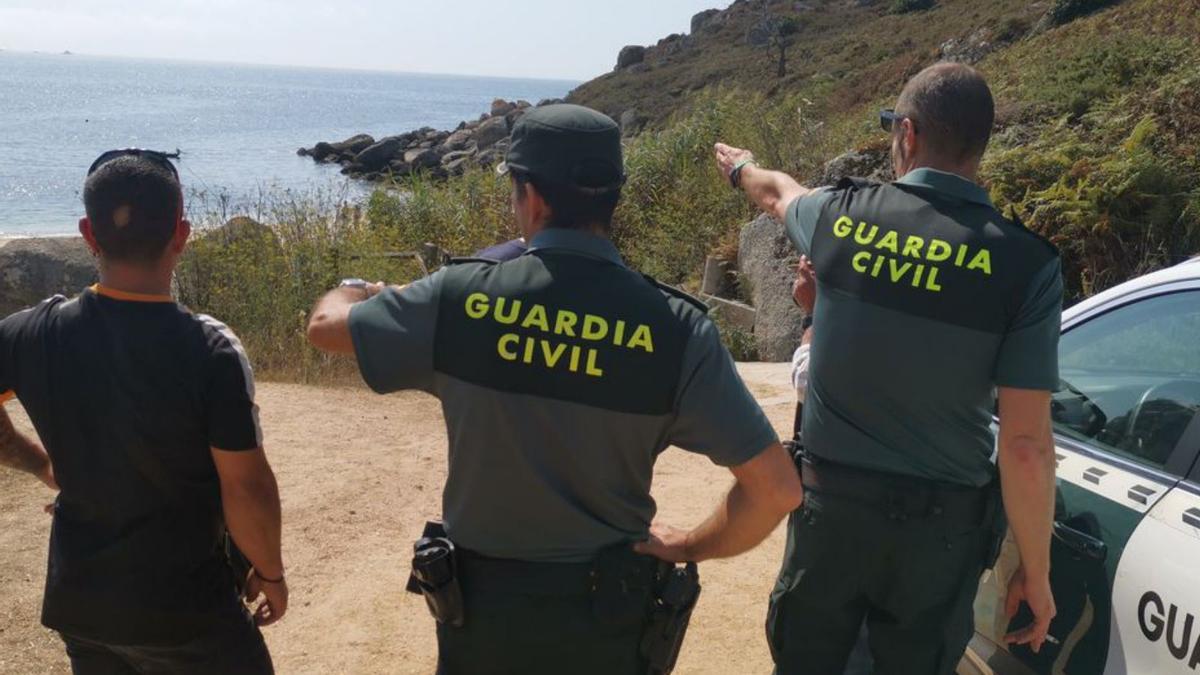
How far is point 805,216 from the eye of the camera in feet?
9.58

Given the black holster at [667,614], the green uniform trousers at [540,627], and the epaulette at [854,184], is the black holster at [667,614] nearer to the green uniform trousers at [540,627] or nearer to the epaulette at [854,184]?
the green uniform trousers at [540,627]

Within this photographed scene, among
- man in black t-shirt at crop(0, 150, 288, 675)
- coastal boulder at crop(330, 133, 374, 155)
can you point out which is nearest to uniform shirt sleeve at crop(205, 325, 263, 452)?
man in black t-shirt at crop(0, 150, 288, 675)

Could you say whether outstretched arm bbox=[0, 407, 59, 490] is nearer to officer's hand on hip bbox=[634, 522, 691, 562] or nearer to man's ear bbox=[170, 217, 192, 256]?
man's ear bbox=[170, 217, 192, 256]

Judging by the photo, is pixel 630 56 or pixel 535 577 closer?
pixel 535 577

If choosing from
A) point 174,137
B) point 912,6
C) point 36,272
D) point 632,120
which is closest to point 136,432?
point 36,272

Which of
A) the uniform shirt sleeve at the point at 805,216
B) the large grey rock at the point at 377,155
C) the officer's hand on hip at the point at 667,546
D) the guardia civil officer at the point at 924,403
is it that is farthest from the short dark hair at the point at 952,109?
the large grey rock at the point at 377,155

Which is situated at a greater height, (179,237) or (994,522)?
(179,237)

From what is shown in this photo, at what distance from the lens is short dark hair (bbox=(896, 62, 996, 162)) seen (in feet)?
8.63

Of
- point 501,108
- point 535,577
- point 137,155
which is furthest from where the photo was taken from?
point 501,108

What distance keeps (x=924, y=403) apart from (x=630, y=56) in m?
72.2

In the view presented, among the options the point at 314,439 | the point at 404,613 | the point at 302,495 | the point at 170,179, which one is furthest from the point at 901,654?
the point at 314,439

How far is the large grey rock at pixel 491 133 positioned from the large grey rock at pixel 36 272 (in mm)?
42999

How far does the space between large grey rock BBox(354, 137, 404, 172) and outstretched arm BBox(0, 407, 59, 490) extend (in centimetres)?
5440

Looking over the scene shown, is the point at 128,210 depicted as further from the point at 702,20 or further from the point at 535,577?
the point at 702,20
